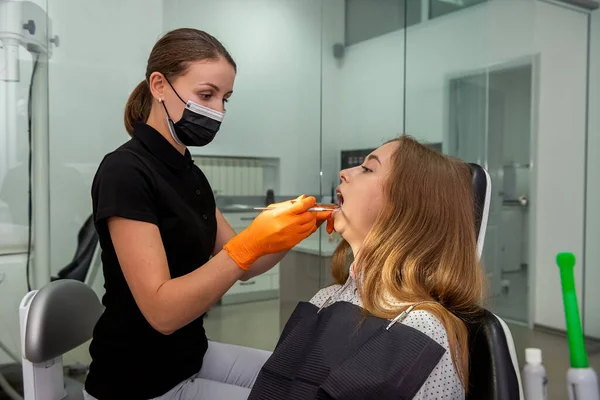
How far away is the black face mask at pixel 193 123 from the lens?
1229mm

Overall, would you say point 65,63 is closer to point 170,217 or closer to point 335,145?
point 170,217

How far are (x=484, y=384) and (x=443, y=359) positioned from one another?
8 cm

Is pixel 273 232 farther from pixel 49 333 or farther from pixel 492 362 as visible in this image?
pixel 49 333

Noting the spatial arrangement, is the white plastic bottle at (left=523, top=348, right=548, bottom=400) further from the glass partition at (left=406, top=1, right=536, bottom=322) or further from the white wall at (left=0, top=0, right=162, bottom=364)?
the glass partition at (left=406, top=1, right=536, bottom=322)

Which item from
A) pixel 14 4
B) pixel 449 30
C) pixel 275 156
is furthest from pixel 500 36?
pixel 14 4

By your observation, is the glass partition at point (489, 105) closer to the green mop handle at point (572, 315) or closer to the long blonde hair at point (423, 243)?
the long blonde hair at point (423, 243)

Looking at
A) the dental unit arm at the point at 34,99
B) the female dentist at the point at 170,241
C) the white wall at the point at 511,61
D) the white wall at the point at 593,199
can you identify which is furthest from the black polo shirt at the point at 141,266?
the white wall at the point at 593,199

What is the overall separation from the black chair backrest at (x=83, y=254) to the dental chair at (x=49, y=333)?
810 millimetres

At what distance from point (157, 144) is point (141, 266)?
0.31m

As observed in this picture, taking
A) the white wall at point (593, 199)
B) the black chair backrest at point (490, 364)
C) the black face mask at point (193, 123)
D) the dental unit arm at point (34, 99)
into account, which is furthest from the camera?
the white wall at point (593, 199)

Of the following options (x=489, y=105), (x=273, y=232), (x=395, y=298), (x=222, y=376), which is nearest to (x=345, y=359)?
(x=395, y=298)

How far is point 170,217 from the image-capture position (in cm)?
113

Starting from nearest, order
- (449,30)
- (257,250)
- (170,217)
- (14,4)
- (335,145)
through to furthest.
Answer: (257,250)
(170,217)
(14,4)
(335,145)
(449,30)

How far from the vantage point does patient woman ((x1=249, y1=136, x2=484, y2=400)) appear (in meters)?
0.91
